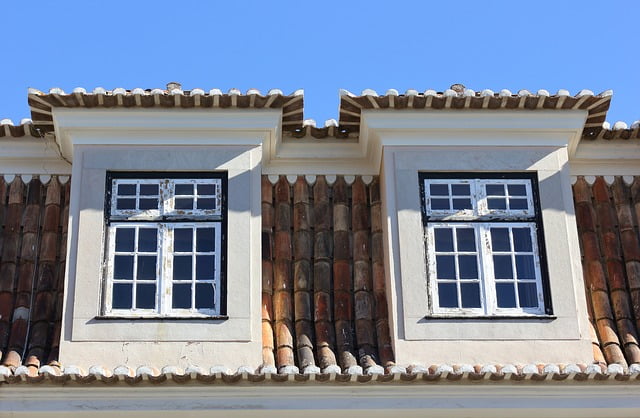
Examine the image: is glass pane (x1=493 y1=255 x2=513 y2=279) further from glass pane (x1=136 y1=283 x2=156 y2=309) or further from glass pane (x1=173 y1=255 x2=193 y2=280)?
glass pane (x1=136 y1=283 x2=156 y2=309)

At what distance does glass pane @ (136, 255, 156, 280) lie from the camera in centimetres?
1105

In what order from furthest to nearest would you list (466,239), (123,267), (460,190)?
(460,190) < (466,239) < (123,267)

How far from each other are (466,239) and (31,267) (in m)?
3.80

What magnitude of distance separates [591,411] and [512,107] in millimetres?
2931

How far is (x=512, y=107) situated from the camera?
11711mm

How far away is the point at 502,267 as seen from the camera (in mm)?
11227

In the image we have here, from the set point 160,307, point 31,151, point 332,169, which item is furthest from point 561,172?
point 31,151

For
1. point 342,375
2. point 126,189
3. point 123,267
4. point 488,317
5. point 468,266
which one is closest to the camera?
point 342,375

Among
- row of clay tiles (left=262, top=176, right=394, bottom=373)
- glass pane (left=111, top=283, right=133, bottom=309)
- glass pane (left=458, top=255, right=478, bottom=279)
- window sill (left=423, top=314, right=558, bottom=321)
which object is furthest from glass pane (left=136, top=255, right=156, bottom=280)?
glass pane (left=458, top=255, right=478, bottom=279)

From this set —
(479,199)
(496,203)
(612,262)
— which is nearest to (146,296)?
(479,199)

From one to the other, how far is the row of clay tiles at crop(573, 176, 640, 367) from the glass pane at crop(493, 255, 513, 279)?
75 centimetres

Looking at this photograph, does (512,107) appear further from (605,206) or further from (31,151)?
→ (31,151)

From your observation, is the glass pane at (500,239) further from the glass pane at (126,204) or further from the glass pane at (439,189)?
the glass pane at (126,204)

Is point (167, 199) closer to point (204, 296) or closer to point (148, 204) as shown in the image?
point (148, 204)
